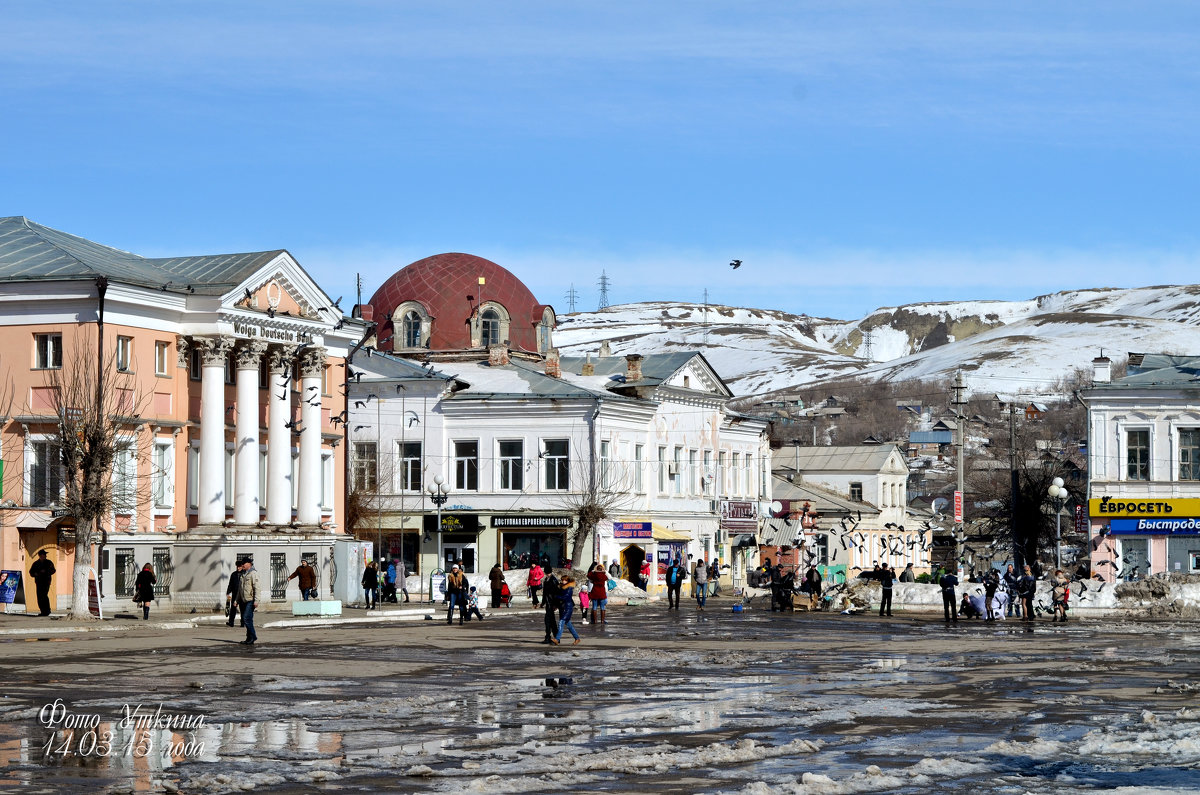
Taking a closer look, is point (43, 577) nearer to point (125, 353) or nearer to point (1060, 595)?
point (125, 353)

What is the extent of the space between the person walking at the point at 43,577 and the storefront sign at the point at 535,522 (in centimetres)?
2607

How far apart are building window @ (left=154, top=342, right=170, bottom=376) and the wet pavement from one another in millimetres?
13732

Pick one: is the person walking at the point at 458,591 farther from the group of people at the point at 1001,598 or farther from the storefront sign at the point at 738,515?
the storefront sign at the point at 738,515

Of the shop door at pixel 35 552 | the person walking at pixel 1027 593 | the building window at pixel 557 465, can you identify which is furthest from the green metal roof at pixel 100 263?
the person walking at pixel 1027 593

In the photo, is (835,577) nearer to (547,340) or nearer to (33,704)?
(547,340)

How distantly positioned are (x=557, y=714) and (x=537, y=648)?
1189 cm

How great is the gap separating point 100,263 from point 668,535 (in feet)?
93.3

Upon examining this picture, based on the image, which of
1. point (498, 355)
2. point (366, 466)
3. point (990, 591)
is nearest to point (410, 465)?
point (366, 466)

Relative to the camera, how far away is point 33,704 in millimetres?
18938

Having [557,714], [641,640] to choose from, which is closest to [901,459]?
[641,640]

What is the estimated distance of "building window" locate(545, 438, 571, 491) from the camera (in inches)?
2527

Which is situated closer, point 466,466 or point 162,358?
point 162,358

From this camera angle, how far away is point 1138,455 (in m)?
64.9

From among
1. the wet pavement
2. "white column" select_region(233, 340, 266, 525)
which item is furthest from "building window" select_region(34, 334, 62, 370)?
the wet pavement
